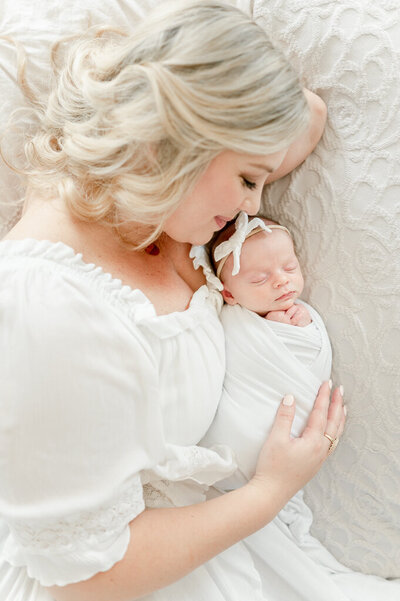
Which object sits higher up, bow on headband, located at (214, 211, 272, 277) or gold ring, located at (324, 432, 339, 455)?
bow on headband, located at (214, 211, 272, 277)

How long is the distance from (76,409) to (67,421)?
0.02 m

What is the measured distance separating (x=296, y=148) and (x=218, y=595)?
0.88m

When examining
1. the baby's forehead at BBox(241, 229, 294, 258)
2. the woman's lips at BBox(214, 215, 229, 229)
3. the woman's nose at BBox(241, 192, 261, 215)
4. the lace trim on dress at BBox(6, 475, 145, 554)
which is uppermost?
the woman's nose at BBox(241, 192, 261, 215)

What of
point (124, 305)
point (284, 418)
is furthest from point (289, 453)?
point (124, 305)

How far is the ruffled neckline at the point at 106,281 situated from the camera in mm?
959

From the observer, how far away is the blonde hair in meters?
0.88

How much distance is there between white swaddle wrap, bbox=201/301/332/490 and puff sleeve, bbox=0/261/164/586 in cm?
29

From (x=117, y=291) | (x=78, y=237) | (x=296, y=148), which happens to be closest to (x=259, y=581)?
(x=117, y=291)

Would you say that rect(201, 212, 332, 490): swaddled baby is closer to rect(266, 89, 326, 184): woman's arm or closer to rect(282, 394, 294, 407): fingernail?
rect(282, 394, 294, 407): fingernail

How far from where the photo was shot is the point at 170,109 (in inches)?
34.8

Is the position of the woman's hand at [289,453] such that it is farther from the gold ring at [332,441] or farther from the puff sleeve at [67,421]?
the puff sleeve at [67,421]

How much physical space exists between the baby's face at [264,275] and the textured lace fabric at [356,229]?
0.07 m

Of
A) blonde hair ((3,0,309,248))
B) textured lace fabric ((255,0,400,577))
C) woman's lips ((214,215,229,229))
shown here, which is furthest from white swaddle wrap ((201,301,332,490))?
blonde hair ((3,0,309,248))

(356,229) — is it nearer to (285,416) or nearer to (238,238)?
(238,238)
